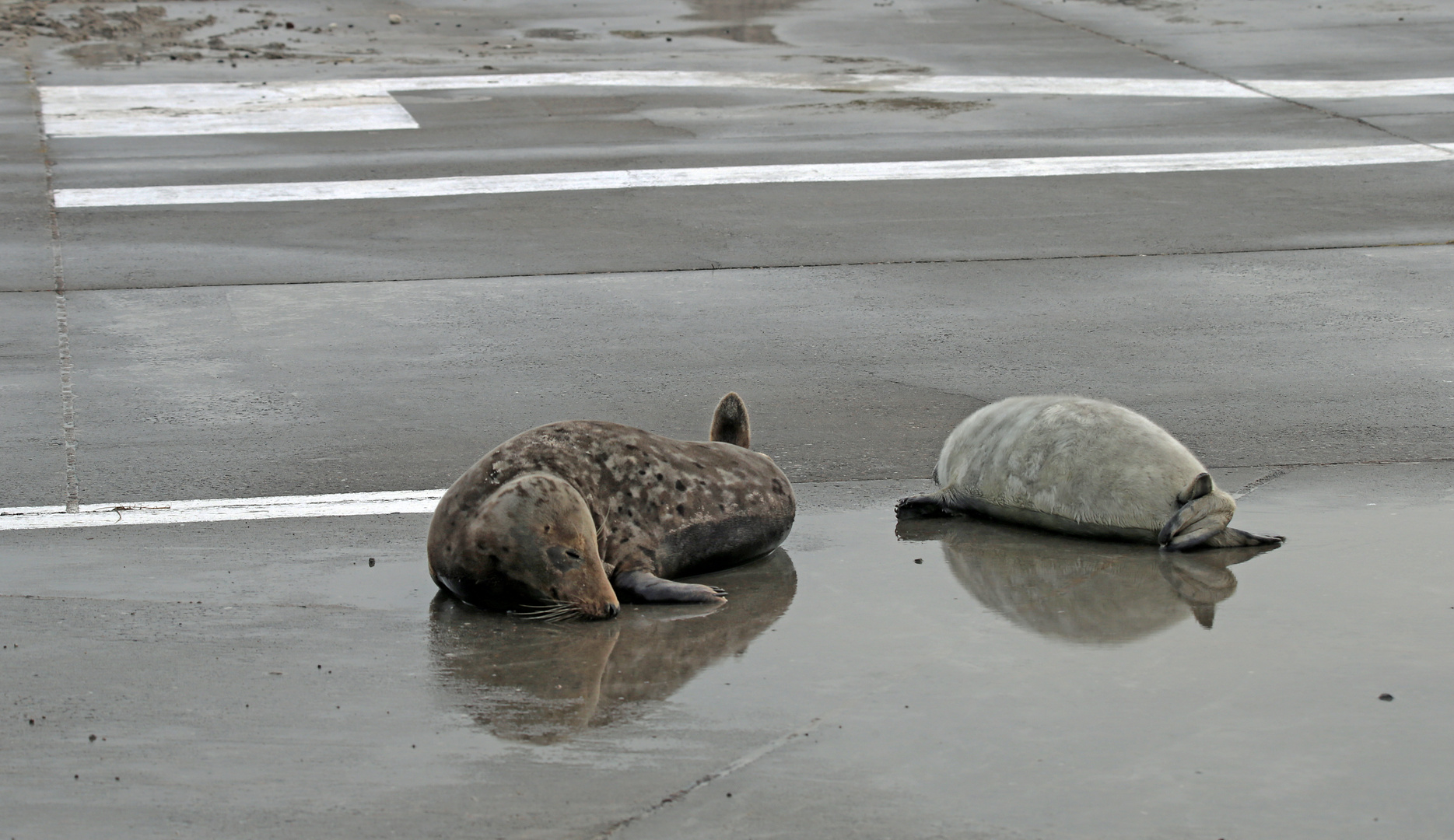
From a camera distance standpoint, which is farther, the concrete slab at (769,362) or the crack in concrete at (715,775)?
the concrete slab at (769,362)

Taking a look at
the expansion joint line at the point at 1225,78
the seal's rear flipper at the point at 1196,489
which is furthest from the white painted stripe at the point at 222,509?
the expansion joint line at the point at 1225,78

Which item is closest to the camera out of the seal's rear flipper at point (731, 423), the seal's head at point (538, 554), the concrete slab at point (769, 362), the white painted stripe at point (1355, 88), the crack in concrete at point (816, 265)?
the seal's head at point (538, 554)

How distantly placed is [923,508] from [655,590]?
1355 millimetres

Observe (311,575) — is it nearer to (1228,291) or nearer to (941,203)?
(1228,291)

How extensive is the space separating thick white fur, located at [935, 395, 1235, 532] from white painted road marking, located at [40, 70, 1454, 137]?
10020 millimetres

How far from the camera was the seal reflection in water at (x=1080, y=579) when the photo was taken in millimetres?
5559

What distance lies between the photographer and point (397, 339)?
9461mm

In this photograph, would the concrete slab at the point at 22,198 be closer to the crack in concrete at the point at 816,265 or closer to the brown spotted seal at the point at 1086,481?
the crack in concrete at the point at 816,265

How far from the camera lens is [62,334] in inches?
377

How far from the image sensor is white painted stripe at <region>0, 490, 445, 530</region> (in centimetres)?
669

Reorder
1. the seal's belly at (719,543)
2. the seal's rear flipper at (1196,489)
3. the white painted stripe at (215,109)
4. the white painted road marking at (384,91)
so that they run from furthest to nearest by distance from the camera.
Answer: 1. the white painted road marking at (384,91)
2. the white painted stripe at (215,109)
3. the seal's rear flipper at (1196,489)
4. the seal's belly at (719,543)

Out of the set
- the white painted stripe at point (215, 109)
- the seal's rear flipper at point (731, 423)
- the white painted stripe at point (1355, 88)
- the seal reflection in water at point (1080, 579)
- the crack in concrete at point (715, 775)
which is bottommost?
the white painted stripe at point (215, 109)

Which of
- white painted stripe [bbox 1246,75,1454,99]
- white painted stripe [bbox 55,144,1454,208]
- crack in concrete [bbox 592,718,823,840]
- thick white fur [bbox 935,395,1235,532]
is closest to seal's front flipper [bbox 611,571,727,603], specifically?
crack in concrete [bbox 592,718,823,840]

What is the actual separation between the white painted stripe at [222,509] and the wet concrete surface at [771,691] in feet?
0.46
